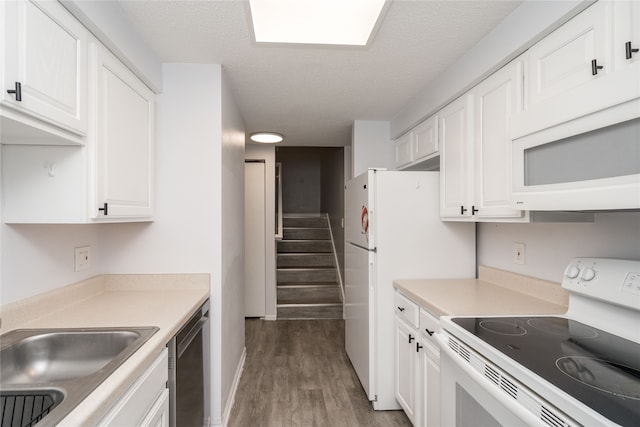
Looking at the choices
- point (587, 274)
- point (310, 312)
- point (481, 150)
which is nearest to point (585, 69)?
point (481, 150)

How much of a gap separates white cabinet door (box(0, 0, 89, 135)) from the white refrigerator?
1.65 m

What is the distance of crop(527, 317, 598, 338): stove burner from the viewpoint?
1.22 meters

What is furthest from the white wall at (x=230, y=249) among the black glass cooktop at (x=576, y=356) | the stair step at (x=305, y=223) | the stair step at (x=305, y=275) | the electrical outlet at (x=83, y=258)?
the stair step at (x=305, y=223)

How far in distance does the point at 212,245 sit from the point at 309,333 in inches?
87.9

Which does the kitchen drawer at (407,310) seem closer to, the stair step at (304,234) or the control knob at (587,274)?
the control knob at (587,274)

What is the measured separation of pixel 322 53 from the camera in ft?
6.10

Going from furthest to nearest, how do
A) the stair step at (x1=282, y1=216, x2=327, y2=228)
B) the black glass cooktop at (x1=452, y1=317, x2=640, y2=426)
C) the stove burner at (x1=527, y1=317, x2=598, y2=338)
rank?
1. the stair step at (x1=282, y1=216, x2=327, y2=228)
2. the stove burner at (x1=527, y1=317, x2=598, y2=338)
3. the black glass cooktop at (x1=452, y1=317, x2=640, y2=426)

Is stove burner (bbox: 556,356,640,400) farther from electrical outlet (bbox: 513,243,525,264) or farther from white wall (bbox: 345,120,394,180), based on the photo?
white wall (bbox: 345,120,394,180)

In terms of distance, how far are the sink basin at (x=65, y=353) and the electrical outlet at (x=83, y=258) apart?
21.2 inches

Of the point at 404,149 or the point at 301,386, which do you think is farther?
the point at 404,149

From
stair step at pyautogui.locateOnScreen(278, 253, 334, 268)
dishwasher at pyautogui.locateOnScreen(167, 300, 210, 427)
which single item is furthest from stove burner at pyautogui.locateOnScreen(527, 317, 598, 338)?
stair step at pyautogui.locateOnScreen(278, 253, 334, 268)

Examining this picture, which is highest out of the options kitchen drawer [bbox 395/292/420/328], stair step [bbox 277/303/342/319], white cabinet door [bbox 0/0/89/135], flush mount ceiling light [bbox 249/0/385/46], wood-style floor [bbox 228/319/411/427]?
flush mount ceiling light [bbox 249/0/385/46]

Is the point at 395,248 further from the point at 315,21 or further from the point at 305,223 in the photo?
Answer: the point at 305,223

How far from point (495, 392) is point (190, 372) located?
1.33 meters
